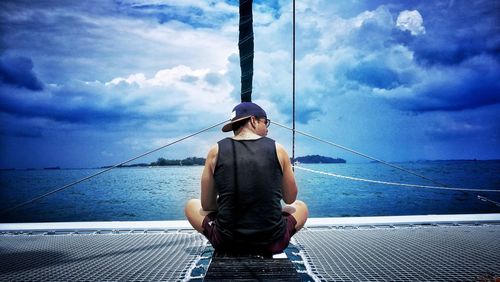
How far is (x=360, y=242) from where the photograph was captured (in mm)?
2545

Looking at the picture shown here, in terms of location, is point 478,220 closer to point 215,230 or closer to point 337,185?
point 215,230

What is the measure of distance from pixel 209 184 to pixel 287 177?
0.44 metres

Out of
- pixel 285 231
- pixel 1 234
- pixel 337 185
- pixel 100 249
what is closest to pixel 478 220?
pixel 285 231

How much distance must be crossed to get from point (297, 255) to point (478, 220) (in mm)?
2564

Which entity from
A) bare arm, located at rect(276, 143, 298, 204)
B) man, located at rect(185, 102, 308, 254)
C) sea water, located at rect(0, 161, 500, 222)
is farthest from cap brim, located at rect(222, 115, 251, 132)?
sea water, located at rect(0, 161, 500, 222)

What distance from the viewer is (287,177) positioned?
1.62 meters

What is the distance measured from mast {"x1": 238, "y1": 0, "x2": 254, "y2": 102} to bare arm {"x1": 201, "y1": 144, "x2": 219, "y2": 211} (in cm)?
105

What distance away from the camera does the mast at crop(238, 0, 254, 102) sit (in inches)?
96.9

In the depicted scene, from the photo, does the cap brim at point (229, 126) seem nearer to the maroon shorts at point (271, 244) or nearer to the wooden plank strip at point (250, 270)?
the maroon shorts at point (271, 244)

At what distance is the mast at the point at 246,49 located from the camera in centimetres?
246

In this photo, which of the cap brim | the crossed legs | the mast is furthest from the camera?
the mast

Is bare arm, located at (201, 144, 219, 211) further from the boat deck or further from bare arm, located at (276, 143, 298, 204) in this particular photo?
the boat deck

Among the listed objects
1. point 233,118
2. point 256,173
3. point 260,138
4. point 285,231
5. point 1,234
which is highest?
point 233,118

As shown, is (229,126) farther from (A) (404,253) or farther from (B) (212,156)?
(A) (404,253)
